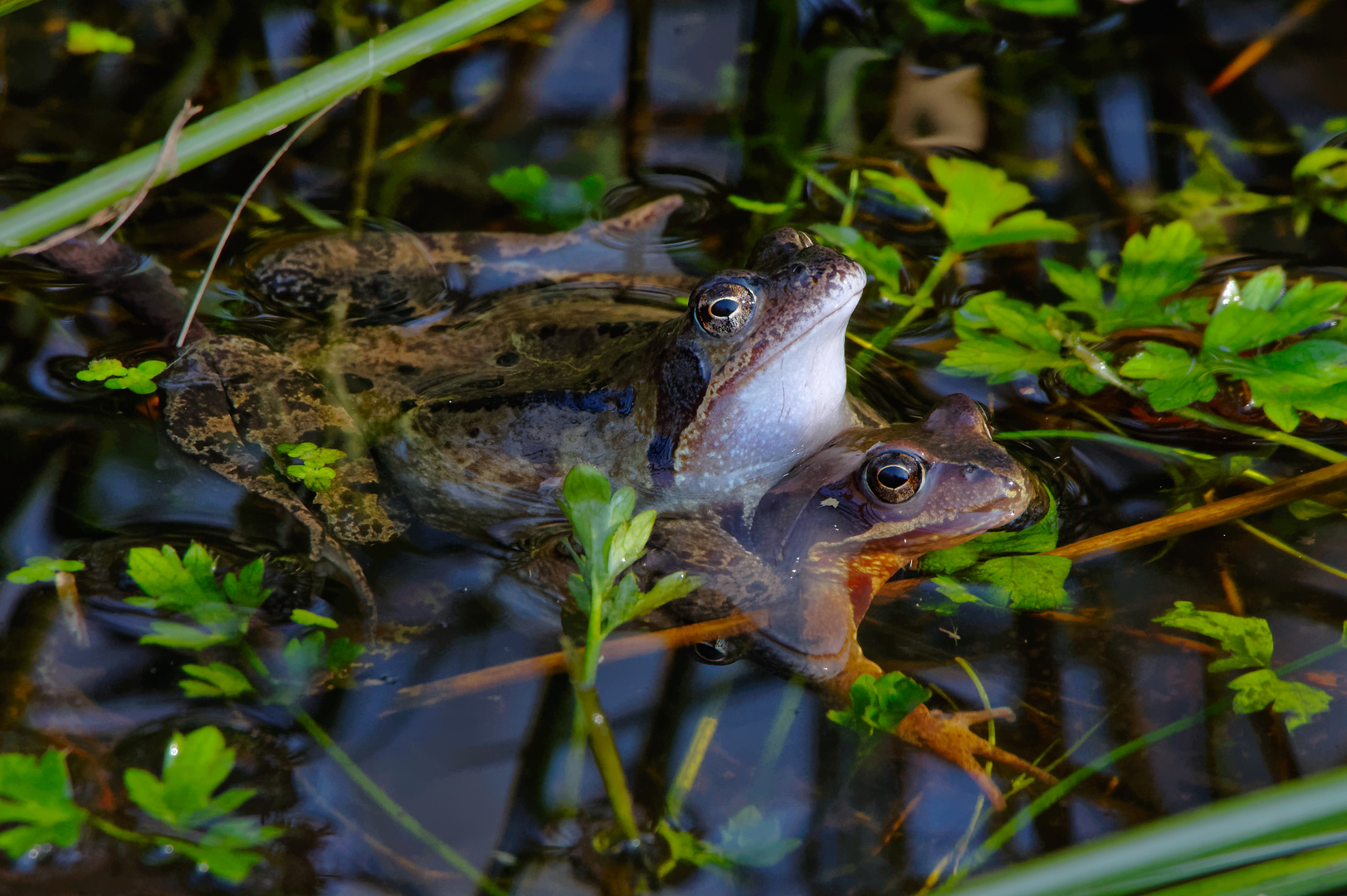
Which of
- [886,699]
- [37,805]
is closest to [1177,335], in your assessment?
[886,699]

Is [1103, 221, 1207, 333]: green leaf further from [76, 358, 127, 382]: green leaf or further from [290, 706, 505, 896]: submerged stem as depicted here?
[76, 358, 127, 382]: green leaf

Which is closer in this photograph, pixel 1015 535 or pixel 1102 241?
pixel 1015 535

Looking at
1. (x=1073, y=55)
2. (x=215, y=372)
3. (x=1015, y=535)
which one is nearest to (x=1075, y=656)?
(x=1015, y=535)

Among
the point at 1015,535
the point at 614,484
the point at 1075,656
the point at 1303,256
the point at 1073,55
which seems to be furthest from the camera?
the point at 1073,55

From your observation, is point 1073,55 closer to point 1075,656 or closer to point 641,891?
point 1075,656

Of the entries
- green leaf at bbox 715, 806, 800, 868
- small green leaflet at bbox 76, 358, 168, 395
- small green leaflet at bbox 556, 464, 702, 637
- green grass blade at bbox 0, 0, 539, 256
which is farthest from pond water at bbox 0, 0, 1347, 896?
green grass blade at bbox 0, 0, 539, 256

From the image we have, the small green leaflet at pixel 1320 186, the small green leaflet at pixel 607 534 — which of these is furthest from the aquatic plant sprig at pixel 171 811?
the small green leaflet at pixel 1320 186
